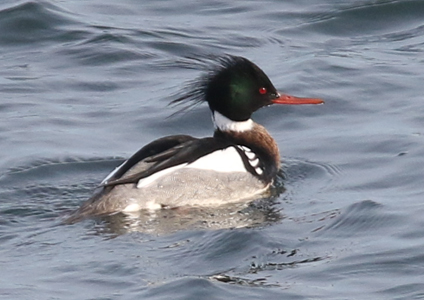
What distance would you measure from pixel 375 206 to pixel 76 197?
238cm

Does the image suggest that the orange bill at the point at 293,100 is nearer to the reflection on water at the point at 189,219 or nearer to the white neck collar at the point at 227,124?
the white neck collar at the point at 227,124

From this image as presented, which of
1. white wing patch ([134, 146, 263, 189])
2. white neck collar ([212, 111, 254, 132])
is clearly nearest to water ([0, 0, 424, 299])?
white wing patch ([134, 146, 263, 189])

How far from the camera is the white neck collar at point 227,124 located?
9.46 metres

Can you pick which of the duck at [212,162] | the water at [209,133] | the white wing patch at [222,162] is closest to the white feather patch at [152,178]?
the duck at [212,162]

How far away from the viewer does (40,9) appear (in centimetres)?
1461

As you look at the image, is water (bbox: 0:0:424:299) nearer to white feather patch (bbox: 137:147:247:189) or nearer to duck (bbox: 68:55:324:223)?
duck (bbox: 68:55:324:223)

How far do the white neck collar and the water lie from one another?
51cm

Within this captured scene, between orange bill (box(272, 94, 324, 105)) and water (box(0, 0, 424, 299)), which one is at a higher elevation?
orange bill (box(272, 94, 324, 105))

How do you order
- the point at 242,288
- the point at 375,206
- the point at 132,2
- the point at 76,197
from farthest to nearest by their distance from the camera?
the point at 132,2 < the point at 76,197 < the point at 375,206 < the point at 242,288

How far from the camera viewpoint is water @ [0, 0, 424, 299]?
276 inches

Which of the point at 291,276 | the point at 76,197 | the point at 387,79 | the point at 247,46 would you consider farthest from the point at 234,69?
the point at 247,46

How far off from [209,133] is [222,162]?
1.96 metres

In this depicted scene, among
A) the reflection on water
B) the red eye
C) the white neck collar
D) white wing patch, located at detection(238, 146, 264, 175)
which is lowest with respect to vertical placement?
the reflection on water

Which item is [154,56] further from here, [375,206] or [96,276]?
[96,276]
